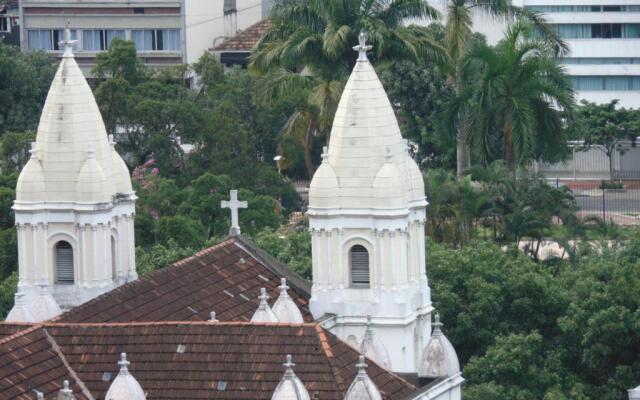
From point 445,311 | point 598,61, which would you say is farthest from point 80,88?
point 598,61

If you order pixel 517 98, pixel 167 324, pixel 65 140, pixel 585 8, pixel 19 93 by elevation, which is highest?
pixel 585 8

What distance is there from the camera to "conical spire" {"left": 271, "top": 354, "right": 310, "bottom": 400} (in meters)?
71.0

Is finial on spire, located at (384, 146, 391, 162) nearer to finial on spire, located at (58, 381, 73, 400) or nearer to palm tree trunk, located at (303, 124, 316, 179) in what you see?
finial on spire, located at (58, 381, 73, 400)

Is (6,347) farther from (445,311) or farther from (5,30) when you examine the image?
(5,30)

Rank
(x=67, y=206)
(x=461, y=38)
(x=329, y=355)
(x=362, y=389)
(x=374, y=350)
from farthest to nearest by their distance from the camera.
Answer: (x=461, y=38) < (x=67, y=206) < (x=374, y=350) < (x=329, y=355) < (x=362, y=389)

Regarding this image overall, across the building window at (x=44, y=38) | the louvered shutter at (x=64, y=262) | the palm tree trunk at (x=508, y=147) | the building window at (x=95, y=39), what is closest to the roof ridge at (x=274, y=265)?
the louvered shutter at (x=64, y=262)

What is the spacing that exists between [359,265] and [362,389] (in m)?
10.3

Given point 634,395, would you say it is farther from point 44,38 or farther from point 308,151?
point 44,38

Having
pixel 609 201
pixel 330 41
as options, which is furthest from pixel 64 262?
pixel 609 201

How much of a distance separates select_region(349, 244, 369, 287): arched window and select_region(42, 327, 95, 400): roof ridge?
29.9ft

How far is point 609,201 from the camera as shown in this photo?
120062 millimetres

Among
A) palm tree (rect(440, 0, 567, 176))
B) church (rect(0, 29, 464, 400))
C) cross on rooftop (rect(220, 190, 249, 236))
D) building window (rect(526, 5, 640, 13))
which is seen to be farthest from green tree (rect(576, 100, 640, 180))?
church (rect(0, 29, 464, 400))

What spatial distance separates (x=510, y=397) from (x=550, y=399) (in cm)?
133

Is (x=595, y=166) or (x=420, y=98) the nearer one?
(x=420, y=98)
